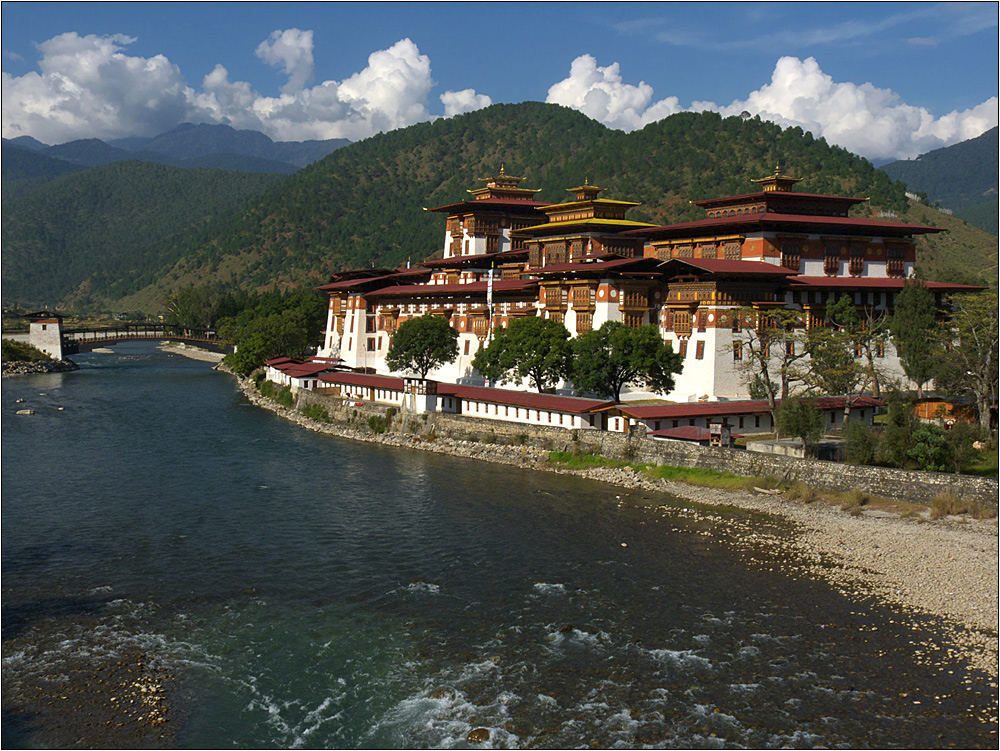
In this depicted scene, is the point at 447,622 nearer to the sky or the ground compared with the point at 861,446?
nearer to the ground

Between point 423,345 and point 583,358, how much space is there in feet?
64.0

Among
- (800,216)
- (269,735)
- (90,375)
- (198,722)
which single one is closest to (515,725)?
(269,735)

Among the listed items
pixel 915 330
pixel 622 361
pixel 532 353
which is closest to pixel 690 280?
pixel 622 361

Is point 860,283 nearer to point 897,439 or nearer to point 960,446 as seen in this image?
point 897,439

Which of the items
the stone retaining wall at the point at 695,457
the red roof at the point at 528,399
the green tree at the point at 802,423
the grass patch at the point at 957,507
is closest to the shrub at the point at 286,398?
the stone retaining wall at the point at 695,457

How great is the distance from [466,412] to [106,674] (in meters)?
44.2

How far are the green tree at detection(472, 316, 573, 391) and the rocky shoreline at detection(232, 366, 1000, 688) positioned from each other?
15.9m

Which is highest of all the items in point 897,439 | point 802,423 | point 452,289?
point 452,289

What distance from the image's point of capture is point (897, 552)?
38.1m

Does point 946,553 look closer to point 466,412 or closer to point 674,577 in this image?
point 674,577

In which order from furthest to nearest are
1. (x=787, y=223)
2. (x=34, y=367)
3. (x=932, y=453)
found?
(x=34, y=367)
(x=787, y=223)
(x=932, y=453)

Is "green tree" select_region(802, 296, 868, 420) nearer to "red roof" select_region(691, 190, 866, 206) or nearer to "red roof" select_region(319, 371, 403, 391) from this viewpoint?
"red roof" select_region(691, 190, 866, 206)

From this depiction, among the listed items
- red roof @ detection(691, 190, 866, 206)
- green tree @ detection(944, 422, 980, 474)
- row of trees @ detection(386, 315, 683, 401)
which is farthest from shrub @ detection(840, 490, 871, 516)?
red roof @ detection(691, 190, 866, 206)

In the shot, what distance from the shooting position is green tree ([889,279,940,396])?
64.4 m
